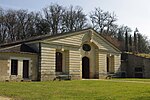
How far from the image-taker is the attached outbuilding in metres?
27.4

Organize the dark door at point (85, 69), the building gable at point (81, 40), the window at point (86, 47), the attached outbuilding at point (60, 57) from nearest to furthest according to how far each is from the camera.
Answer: the attached outbuilding at point (60, 57) < the building gable at point (81, 40) < the window at point (86, 47) < the dark door at point (85, 69)

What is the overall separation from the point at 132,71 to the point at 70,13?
3218cm

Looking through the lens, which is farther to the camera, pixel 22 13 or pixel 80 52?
pixel 22 13

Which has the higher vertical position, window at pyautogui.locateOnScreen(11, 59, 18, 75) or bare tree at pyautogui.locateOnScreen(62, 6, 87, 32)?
bare tree at pyautogui.locateOnScreen(62, 6, 87, 32)

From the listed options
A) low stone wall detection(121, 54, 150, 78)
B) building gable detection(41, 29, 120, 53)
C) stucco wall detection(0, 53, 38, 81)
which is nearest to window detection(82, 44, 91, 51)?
building gable detection(41, 29, 120, 53)

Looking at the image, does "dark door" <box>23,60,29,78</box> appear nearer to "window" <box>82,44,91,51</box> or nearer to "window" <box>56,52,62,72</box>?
"window" <box>56,52,62,72</box>

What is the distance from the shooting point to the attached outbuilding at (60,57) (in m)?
27.4

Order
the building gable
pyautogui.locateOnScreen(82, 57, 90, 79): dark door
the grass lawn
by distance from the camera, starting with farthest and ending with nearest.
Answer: pyautogui.locateOnScreen(82, 57, 90, 79): dark door < the building gable < the grass lawn

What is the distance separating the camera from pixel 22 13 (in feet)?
224

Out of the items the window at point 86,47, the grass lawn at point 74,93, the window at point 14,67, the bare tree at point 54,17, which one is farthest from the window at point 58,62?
the bare tree at point 54,17

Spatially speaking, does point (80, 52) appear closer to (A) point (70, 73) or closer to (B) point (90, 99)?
(A) point (70, 73)

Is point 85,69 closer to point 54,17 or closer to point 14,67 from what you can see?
point 14,67

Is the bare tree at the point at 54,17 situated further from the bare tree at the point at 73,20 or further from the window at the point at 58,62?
the window at the point at 58,62

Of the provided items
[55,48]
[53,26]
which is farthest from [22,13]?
[55,48]
